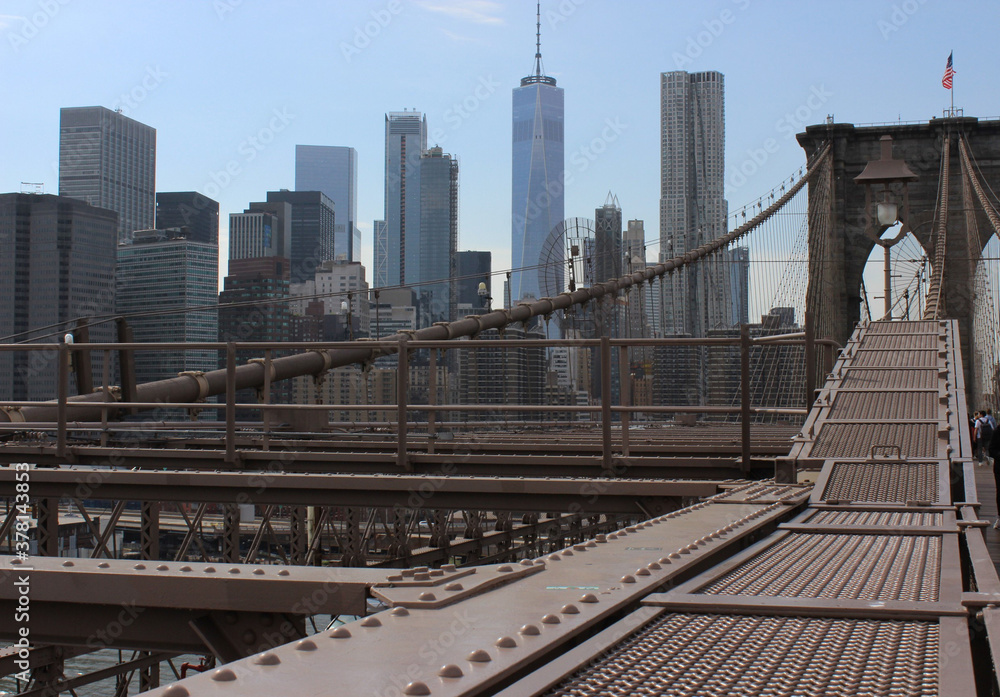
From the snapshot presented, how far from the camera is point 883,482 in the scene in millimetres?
5289

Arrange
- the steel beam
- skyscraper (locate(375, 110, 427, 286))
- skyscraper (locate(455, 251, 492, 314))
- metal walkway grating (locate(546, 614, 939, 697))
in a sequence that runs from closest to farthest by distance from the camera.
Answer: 1. metal walkway grating (locate(546, 614, 939, 697))
2. the steel beam
3. skyscraper (locate(455, 251, 492, 314))
4. skyscraper (locate(375, 110, 427, 286))

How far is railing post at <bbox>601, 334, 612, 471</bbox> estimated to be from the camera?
7.08m

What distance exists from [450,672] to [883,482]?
3976 mm

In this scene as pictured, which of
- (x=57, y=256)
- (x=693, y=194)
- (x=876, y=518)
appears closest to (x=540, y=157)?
(x=693, y=194)

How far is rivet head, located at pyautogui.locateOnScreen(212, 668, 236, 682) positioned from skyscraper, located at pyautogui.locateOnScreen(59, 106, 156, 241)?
50073 mm

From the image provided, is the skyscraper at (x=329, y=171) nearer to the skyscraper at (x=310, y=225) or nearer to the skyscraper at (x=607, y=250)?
the skyscraper at (x=310, y=225)

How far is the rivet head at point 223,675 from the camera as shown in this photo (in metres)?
1.94

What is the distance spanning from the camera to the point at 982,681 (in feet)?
7.43

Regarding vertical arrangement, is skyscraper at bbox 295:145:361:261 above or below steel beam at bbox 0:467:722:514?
above

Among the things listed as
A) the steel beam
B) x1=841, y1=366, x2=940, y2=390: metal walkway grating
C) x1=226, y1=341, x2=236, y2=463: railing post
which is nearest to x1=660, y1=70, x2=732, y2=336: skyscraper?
x1=841, y1=366, x2=940, y2=390: metal walkway grating

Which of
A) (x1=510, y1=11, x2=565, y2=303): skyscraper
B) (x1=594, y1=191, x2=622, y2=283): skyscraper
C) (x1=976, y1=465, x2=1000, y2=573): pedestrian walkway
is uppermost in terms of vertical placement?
(x1=510, y1=11, x2=565, y2=303): skyscraper

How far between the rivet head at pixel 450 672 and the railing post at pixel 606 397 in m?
5.10

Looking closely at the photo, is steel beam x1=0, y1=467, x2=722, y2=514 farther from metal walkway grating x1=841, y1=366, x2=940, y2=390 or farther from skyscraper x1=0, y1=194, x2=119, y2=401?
skyscraper x1=0, y1=194, x2=119, y2=401

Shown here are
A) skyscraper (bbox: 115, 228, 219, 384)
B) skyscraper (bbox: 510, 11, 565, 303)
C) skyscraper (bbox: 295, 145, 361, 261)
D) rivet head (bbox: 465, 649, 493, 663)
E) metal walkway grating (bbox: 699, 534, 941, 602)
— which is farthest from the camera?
skyscraper (bbox: 295, 145, 361, 261)
